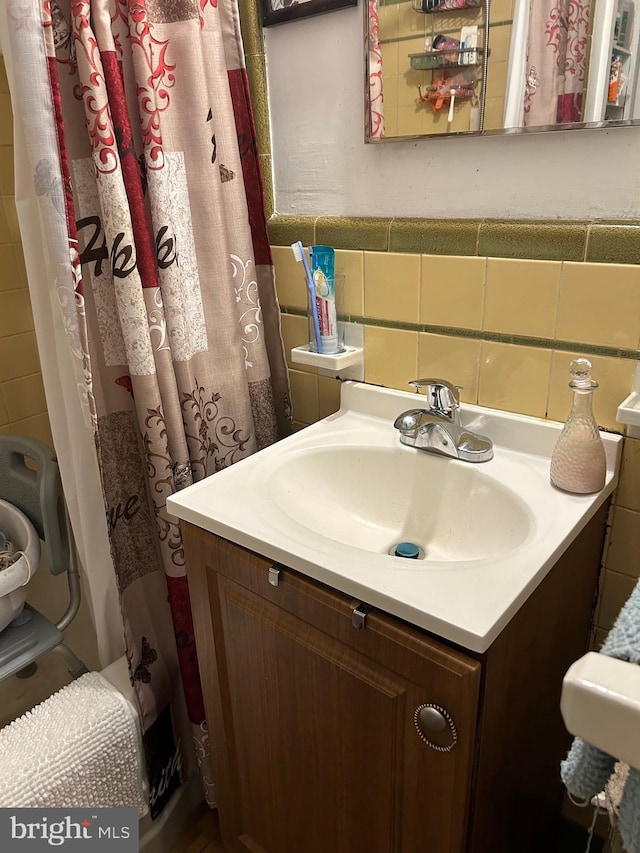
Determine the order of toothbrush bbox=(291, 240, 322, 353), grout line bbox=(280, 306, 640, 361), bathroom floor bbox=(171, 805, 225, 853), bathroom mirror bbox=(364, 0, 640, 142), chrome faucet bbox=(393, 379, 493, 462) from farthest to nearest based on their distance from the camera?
bathroom floor bbox=(171, 805, 225, 853), toothbrush bbox=(291, 240, 322, 353), chrome faucet bbox=(393, 379, 493, 462), grout line bbox=(280, 306, 640, 361), bathroom mirror bbox=(364, 0, 640, 142)

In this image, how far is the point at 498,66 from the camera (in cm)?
92

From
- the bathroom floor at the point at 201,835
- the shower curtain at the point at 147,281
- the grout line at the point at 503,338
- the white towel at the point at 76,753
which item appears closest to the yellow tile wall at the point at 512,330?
the grout line at the point at 503,338

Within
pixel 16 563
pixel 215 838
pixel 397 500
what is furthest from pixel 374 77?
pixel 215 838

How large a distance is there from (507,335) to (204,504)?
1.85ft

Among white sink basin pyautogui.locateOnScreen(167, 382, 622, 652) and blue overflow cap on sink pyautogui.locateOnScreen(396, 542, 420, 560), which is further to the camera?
blue overflow cap on sink pyautogui.locateOnScreen(396, 542, 420, 560)

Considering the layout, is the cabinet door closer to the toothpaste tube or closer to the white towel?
the white towel

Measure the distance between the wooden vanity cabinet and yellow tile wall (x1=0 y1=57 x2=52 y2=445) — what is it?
1.09m

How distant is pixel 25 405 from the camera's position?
6.05 ft

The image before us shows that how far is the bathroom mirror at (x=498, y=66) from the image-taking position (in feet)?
2.74

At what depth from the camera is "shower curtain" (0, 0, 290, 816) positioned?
0.93 metres

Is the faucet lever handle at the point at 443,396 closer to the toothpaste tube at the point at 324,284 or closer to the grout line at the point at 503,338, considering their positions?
the grout line at the point at 503,338

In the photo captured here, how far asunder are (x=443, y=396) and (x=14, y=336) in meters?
1.33

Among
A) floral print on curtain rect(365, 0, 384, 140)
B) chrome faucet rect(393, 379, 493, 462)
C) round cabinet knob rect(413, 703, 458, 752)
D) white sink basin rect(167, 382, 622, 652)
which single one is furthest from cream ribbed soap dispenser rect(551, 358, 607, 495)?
floral print on curtain rect(365, 0, 384, 140)

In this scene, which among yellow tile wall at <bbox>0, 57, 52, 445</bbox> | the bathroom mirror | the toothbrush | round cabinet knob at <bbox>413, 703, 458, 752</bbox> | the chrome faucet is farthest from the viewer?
yellow tile wall at <bbox>0, 57, 52, 445</bbox>
